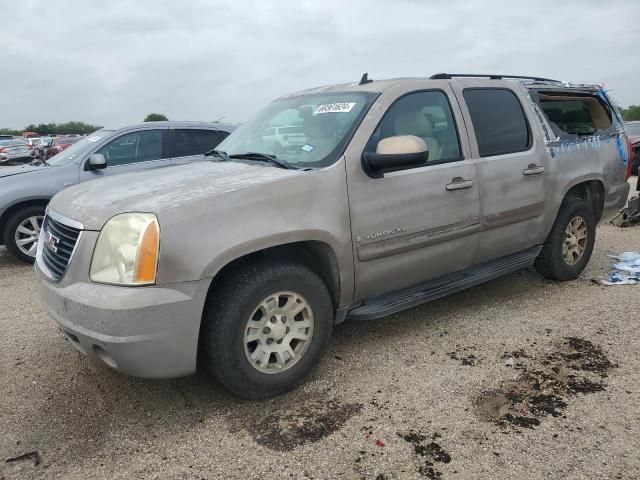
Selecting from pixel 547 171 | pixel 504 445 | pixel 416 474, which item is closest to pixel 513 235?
pixel 547 171

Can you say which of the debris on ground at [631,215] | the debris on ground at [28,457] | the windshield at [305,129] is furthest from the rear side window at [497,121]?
the debris on ground at [631,215]

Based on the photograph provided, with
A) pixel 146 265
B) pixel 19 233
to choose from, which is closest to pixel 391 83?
pixel 146 265

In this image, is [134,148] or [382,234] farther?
[134,148]

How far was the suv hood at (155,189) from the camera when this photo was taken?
2.66m

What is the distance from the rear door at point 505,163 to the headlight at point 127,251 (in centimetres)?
240

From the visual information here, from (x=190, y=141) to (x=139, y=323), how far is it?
17.2 ft

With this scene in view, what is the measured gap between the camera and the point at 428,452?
2.46m

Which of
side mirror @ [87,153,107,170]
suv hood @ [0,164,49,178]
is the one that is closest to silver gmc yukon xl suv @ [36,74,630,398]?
side mirror @ [87,153,107,170]

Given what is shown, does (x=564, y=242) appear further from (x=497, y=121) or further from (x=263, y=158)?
(x=263, y=158)

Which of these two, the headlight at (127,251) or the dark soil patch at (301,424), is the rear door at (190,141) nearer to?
the headlight at (127,251)

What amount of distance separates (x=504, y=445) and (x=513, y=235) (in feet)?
6.80

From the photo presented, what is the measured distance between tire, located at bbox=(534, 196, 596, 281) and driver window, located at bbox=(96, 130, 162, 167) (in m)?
4.96

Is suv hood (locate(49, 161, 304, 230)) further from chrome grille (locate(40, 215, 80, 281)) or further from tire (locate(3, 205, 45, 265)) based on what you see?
tire (locate(3, 205, 45, 265))

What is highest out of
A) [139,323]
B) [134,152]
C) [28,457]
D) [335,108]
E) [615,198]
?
[335,108]
